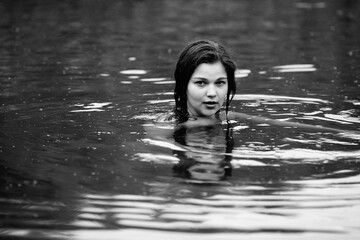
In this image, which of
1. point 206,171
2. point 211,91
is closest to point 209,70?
point 211,91

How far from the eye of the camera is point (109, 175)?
5.88 m

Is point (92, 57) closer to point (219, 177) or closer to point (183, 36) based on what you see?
point (183, 36)

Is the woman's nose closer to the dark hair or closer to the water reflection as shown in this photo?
the dark hair

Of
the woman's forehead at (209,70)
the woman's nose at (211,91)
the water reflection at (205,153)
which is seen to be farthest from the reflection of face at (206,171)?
the woman's forehead at (209,70)

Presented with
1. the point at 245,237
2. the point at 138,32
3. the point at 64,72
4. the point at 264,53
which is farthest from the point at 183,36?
the point at 245,237

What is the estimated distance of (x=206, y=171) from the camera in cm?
584

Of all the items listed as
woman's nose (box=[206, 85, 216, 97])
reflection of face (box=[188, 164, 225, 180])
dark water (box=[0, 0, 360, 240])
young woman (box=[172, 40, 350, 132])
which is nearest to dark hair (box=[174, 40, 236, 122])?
young woman (box=[172, 40, 350, 132])

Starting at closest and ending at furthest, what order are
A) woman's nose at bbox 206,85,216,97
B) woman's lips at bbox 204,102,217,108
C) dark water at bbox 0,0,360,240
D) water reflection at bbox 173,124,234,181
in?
1. dark water at bbox 0,0,360,240
2. water reflection at bbox 173,124,234,181
3. woman's nose at bbox 206,85,216,97
4. woman's lips at bbox 204,102,217,108

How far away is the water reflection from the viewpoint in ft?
19.1

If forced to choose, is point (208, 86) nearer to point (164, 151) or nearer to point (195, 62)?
point (195, 62)

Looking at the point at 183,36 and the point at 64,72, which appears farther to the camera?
the point at 183,36

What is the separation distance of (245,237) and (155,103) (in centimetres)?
473

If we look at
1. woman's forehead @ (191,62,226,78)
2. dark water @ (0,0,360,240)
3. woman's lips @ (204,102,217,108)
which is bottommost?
dark water @ (0,0,360,240)

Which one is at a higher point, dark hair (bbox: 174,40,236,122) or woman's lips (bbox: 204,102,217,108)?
dark hair (bbox: 174,40,236,122)
